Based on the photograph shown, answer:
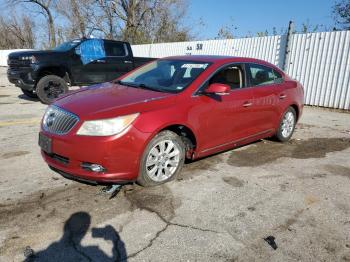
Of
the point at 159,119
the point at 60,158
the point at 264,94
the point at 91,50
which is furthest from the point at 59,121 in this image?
the point at 91,50

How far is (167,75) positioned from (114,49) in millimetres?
6748

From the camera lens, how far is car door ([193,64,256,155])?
436 cm

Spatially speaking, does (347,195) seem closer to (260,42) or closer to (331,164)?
(331,164)

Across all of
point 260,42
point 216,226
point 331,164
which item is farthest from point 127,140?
point 260,42

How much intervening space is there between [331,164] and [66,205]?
4.02 meters

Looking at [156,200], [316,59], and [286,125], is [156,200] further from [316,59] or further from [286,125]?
[316,59]

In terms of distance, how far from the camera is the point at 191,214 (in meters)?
3.41

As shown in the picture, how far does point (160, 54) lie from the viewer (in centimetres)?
1809

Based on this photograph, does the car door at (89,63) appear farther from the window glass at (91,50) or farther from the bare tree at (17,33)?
the bare tree at (17,33)

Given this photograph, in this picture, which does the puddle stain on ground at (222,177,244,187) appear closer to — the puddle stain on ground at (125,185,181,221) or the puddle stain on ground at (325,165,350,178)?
the puddle stain on ground at (125,185,181,221)

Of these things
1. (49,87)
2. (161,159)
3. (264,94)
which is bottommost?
(161,159)

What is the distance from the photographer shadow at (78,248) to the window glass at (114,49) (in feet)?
27.9

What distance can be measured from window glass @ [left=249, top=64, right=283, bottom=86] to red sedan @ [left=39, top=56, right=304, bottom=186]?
0.07ft

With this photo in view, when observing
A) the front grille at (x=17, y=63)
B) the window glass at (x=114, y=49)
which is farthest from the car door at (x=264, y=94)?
the front grille at (x=17, y=63)
